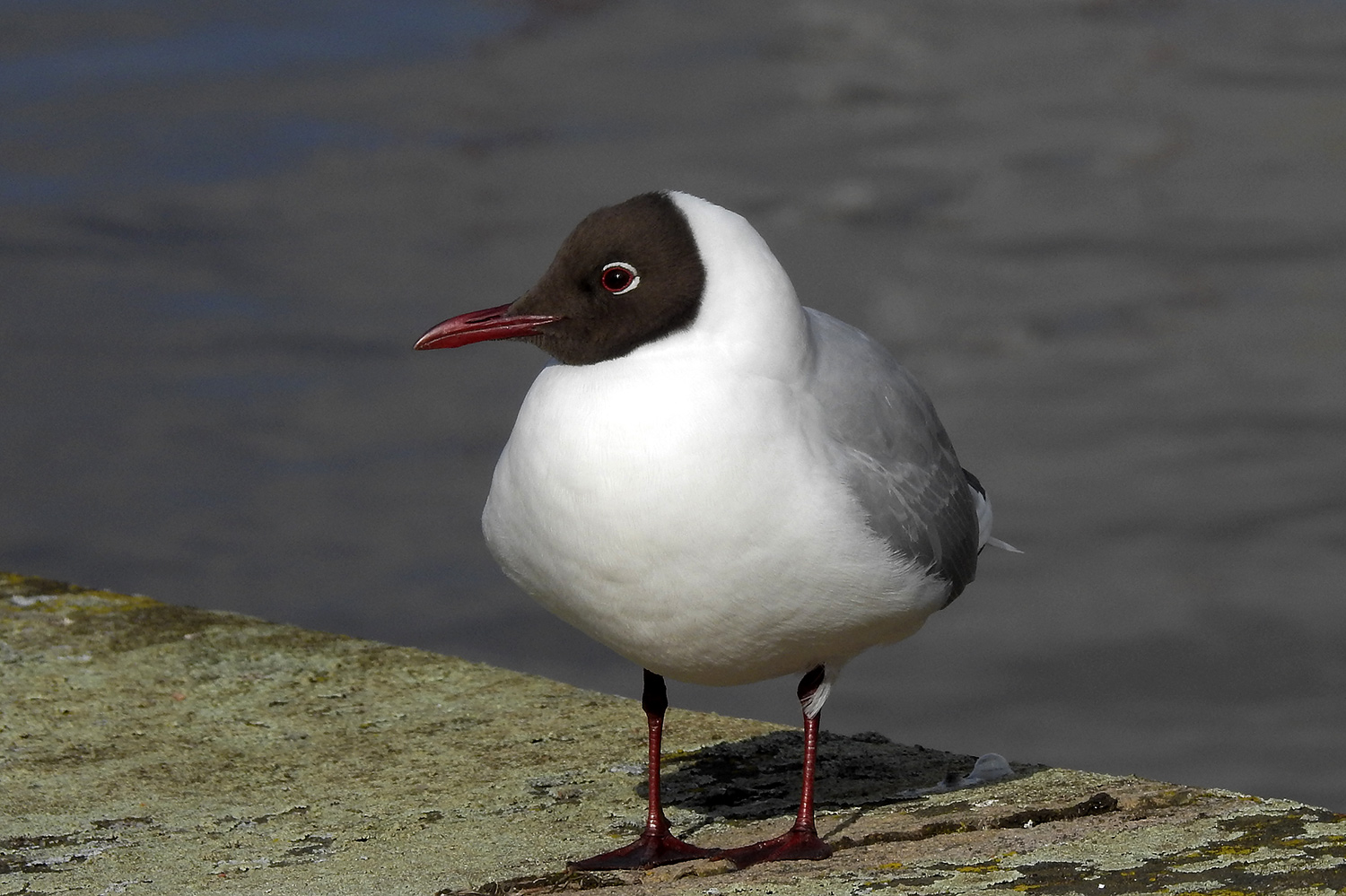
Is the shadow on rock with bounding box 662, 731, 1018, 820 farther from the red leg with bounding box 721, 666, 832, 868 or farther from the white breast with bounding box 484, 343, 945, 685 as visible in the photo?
the white breast with bounding box 484, 343, 945, 685

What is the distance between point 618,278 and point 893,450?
832mm

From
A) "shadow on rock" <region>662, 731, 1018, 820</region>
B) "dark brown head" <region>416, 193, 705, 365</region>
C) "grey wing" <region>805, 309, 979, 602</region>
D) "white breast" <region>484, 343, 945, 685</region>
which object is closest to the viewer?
"white breast" <region>484, 343, 945, 685</region>

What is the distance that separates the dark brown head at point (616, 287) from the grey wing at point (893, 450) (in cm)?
41

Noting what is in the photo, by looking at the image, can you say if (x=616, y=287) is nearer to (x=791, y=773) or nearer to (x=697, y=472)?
(x=697, y=472)

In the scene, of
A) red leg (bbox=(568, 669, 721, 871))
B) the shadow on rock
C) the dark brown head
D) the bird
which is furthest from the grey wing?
red leg (bbox=(568, 669, 721, 871))

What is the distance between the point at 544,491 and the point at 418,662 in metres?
2.10

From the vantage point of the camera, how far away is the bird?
3957 mm

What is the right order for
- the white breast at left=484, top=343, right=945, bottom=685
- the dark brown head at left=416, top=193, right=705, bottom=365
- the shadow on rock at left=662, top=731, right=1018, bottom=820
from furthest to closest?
the shadow on rock at left=662, top=731, right=1018, bottom=820 → the dark brown head at left=416, top=193, right=705, bottom=365 → the white breast at left=484, top=343, right=945, bottom=685

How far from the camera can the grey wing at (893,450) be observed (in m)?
4.25

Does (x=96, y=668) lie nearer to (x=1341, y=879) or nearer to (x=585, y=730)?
(x=585, y=730)

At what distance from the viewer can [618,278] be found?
4184 millimetres

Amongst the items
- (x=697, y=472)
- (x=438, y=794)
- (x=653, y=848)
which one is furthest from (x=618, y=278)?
(x=438, y=794)

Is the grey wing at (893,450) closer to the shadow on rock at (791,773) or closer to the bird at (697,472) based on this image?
the bird at (697,472)

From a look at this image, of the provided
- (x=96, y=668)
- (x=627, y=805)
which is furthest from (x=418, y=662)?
(x=627, y=805)
